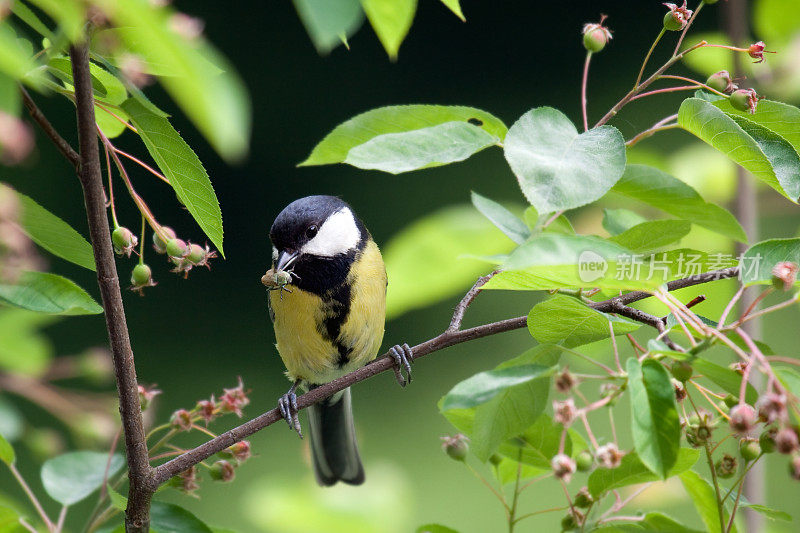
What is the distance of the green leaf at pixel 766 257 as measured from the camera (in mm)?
625

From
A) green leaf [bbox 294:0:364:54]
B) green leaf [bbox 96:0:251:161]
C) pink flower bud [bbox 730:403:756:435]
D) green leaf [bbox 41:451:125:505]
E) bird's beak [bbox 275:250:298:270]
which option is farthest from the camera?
bird's beak [bbox 275:250:298:270]

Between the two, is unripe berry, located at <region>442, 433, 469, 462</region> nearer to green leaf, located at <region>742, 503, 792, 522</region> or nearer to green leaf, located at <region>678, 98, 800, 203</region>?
green leaf, located at <region>742, 503, 792, 522</region>

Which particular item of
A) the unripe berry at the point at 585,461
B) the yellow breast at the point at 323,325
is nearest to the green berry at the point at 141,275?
the unripe berry at the point at 585,461

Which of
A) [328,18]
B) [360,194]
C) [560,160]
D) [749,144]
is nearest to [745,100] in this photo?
[749,144]

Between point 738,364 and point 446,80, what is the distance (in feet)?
10.6

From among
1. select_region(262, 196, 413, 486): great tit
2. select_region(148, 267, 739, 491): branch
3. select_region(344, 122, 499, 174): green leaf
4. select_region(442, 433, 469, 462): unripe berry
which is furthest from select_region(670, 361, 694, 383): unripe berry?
select_region(262, 196, 413, 486): great tit

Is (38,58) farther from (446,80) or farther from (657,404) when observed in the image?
(446,80)

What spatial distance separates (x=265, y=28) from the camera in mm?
3984

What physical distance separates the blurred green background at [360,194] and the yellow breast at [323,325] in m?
1.26

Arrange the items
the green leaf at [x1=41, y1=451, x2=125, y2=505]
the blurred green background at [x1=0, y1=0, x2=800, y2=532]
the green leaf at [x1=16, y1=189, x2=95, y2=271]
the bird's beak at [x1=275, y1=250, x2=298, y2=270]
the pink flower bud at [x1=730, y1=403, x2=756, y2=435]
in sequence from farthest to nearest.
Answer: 1. the blurred green background at [x1=0, y1=0, x2=800, y2=532]
2. the bird's beak at [x1=275, y1=250, x2=298, y2=270]
3. the green leaf at [x1=41, y1=451, x2=125, y2=505]
4. the green leaf at [x1=16, y1=189, x2=95, y2=271]
5. the pink flower bud at [x1=730, y1=403, x2=756, y2=435]

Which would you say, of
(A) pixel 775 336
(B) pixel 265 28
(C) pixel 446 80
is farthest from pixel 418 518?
(B) pixel 265 28

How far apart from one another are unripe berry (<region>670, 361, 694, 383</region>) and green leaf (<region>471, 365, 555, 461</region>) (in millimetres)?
99

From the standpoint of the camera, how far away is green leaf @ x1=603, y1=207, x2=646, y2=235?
855 mm

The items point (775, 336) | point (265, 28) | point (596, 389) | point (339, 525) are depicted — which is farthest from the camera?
point (265, 28)
